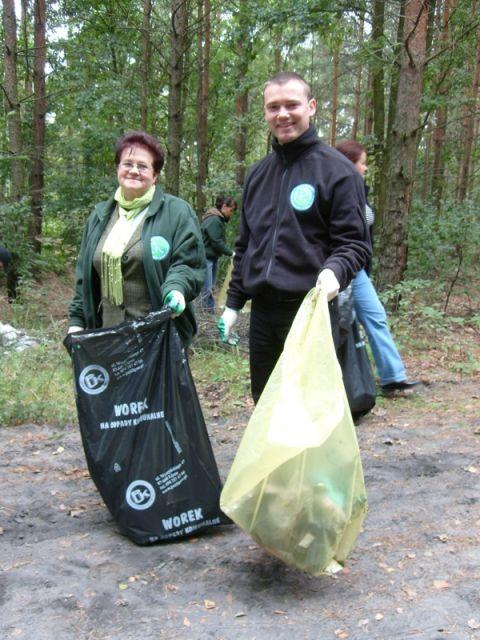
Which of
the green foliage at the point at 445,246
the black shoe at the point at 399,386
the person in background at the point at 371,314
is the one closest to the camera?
the person in background at the point at 371,314

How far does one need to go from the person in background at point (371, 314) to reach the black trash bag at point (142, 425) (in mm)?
2058

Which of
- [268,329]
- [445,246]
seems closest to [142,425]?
[268,329]

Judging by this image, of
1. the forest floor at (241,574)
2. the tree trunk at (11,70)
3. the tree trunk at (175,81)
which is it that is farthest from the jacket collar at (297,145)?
the tree trunk at (11,70)

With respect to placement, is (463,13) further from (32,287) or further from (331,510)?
(331,510)

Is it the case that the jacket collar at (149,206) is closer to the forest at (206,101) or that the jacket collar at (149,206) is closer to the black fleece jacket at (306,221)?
the black fleece jacket at (306,221)

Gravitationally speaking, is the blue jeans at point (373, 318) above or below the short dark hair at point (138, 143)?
below

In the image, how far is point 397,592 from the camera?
216 cm

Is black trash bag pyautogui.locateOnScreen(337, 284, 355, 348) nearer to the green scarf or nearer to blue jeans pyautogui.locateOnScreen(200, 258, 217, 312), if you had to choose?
the green scarf

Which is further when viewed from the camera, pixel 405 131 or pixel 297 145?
pixel 405 131

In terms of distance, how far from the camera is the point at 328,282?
223 centimetres

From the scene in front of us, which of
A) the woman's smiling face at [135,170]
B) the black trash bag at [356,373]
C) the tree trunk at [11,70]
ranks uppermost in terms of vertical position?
the tree trunk at [11,70]

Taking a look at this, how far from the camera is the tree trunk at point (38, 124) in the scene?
10633mm

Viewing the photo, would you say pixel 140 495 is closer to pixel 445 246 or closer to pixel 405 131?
Result: pixel 405 131

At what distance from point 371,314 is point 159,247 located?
7.11 feet
